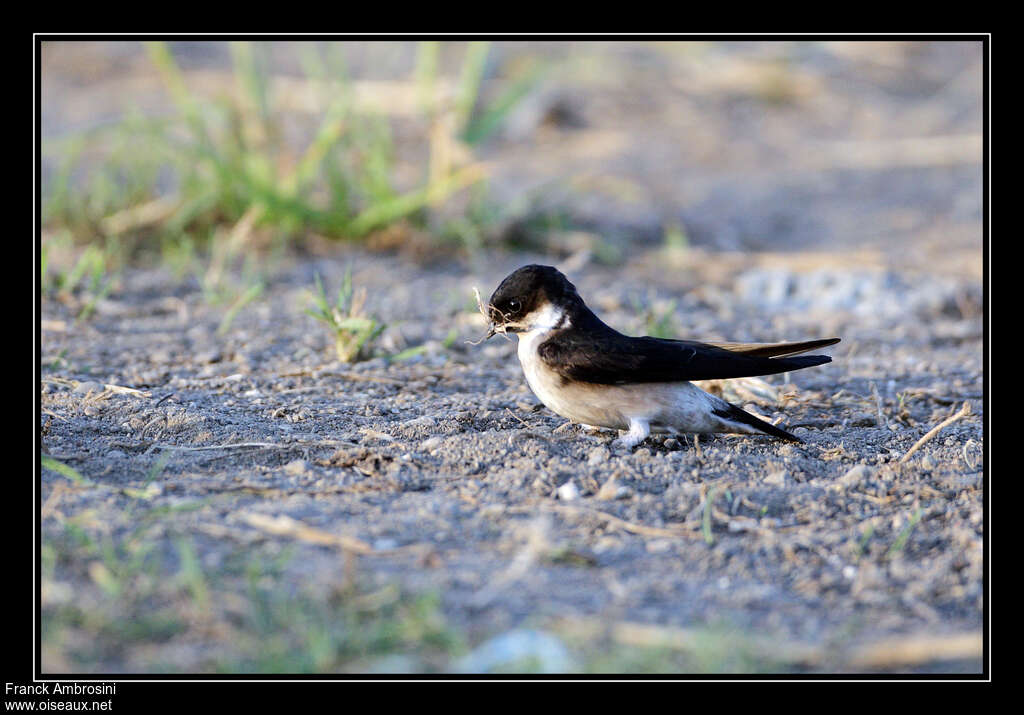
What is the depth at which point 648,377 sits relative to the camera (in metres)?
3.61

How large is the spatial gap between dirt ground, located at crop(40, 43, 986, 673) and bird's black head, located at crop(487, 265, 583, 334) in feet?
1.18

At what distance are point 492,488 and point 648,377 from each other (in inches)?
27.7

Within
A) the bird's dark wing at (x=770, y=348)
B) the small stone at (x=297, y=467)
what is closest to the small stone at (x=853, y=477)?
the bird's dark wing at (x=770, y=348)

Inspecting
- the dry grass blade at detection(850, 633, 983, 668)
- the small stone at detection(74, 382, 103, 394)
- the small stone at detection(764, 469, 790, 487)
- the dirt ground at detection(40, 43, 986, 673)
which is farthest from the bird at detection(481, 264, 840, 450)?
the small stone at detection(74, 382, 103, 394)

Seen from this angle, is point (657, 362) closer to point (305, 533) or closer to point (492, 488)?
point (492, 488)

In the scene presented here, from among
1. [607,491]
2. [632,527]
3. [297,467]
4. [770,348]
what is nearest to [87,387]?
[297,467]

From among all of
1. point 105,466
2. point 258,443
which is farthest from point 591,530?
point 105,466

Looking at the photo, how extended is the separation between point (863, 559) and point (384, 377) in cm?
211

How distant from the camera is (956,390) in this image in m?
4.54

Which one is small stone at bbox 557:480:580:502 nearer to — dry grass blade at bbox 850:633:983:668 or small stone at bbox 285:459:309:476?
small stone at bbox 285:459:309:476

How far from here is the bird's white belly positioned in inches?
143

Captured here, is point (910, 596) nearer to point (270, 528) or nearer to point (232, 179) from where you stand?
point (270, 528)

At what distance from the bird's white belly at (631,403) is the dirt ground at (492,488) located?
0.11 meters
